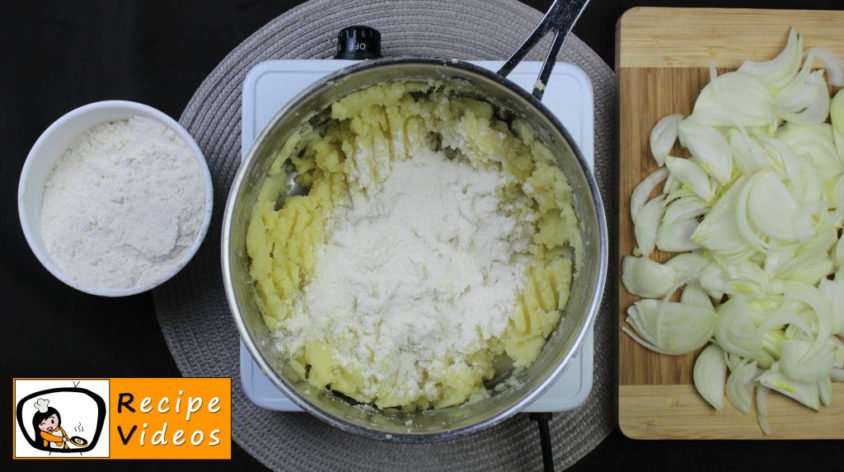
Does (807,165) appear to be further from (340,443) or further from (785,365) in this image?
(340,443)

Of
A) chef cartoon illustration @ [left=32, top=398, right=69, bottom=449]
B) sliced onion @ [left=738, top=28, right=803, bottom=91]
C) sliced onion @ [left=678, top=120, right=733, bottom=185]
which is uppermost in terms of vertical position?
sliced onion @ [left=738, top=28, right=803, bottom=91]

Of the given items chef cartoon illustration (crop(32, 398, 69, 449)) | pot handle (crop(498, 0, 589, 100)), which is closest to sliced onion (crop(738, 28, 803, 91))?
pot handle (crop(498, 0, 589, 100))

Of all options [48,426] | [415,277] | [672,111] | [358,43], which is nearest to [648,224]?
[672,111]

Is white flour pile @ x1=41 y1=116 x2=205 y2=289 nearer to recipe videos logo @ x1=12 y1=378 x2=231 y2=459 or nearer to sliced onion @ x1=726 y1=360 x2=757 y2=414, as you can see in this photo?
recipe videos logo @ x1=12 y1=378 x2=231 y2=459

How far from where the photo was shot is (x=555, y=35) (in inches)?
31.3

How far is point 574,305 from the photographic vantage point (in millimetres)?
797

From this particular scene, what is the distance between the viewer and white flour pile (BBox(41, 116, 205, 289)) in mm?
912

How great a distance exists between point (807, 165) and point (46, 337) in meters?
1.23

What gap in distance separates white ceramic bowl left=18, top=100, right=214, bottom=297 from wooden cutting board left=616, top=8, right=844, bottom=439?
64 centimetres

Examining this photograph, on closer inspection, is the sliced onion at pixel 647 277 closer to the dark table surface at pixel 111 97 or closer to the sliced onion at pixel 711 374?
the sliced onion at pixel 711 374

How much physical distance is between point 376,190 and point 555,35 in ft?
0.97

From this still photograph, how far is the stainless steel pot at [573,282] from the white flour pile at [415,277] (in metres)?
0.06

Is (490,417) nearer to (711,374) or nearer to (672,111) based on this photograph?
(711,374)

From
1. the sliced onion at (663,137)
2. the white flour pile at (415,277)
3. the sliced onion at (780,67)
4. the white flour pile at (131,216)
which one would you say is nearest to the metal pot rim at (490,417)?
the white flour pile at (415,277)
